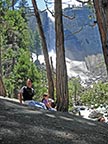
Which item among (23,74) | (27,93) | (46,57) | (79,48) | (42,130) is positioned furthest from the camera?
(79,48)

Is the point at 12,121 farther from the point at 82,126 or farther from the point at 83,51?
the point at 83,51

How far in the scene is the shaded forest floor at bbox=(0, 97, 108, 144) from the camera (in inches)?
176

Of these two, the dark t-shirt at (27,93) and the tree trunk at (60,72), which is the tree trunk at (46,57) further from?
the dark t-shirt at (27,93)

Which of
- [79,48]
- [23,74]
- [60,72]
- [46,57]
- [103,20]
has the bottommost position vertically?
[23,74]

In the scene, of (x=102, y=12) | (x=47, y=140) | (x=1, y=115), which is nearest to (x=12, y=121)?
(x=1, y=115)

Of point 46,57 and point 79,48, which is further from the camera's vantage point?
point 79,48

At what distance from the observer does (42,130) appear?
16.4 ft

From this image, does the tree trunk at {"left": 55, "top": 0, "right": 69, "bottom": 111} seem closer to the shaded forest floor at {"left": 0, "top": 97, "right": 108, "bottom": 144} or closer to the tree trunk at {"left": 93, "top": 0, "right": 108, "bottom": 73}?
the shaded forest floor at {"left": 0, "top": 97, "right": 108, "bottom": 144}

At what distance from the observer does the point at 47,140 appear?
4.55 meters

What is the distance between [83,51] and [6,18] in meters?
121

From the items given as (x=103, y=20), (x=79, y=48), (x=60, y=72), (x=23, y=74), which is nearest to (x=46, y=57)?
(x=60, y=72)

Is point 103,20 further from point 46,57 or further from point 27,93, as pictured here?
point 46,57

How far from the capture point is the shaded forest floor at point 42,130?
446cm

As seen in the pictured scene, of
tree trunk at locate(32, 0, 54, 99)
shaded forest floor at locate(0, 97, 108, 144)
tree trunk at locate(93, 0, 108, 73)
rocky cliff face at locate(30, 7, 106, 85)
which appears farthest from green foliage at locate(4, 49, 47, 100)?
rocky cliff face at locate(30, 7, 106, 85)
